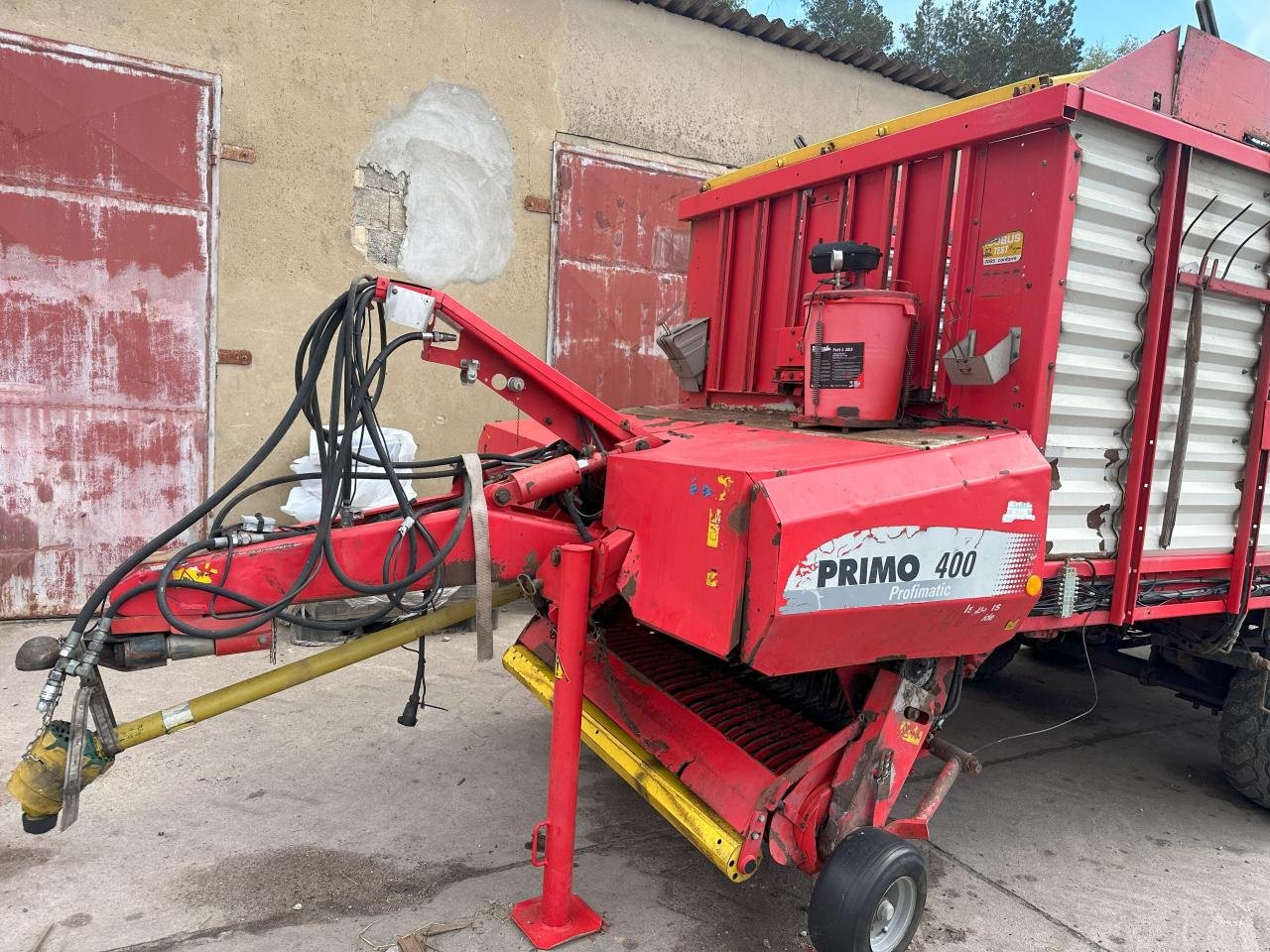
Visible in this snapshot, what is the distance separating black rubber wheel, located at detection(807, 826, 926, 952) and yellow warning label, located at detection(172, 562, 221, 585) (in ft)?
6.26

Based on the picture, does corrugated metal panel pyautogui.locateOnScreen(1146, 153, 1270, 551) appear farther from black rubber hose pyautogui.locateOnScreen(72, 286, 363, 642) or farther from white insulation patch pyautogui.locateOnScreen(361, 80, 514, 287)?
white insulation patch pyautogui.locateOnScreen(361, 80, 514, 287)

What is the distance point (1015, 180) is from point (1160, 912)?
2579mm

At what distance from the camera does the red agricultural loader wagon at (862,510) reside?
240 centimetres

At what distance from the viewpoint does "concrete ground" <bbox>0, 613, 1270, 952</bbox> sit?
9.14 feet

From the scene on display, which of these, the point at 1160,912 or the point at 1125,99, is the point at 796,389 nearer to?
the point at 1125,99

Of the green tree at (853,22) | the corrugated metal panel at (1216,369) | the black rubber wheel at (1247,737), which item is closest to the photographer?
the corrugated metal panel at (1216,369)

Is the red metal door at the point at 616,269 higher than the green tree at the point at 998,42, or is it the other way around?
the green tree at the point at 998,42

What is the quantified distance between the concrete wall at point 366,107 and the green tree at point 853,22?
843 inches

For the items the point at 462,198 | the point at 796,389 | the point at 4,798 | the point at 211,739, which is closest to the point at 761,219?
the point at 796,389

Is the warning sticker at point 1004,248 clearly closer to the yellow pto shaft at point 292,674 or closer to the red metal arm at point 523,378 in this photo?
the red metal arm at point 523,378

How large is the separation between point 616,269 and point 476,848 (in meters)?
4.81

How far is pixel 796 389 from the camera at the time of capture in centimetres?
364

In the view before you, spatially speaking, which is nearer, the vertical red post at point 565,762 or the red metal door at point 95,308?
the vertical red post at point 565,762

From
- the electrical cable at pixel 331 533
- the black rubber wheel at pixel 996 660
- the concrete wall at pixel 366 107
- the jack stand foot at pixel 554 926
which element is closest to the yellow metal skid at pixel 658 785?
the jack stand foot at pixel 554 926
